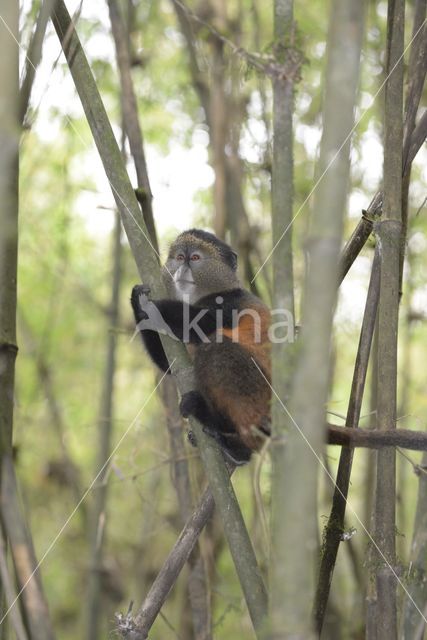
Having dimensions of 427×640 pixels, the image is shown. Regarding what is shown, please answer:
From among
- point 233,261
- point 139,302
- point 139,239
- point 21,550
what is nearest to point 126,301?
point 233,261

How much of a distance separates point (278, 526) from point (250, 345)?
2.11 meters

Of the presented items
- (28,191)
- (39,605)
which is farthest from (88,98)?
(28,191)

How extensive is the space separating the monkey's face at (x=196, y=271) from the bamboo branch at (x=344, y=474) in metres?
1.66

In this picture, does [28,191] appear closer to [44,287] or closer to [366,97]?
[44,287]

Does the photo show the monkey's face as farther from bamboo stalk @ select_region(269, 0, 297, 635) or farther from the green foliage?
bamboo stalk @ select_region(269, 0, 297, 635)

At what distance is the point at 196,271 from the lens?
441 cm

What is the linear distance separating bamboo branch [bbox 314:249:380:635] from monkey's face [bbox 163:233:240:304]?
166 cm

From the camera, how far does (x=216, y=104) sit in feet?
18.0

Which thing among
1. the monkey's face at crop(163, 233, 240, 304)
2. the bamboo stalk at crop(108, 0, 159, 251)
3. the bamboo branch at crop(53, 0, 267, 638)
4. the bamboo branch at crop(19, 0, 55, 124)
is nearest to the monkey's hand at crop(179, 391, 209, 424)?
the bamboo branch at crop(53, 0, 267, 638)

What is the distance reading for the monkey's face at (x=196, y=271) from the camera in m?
4.37

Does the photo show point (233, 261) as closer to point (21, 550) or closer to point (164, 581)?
point (164, 581)

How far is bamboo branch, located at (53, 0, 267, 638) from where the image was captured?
236 centimetres

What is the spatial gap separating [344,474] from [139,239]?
1100mm

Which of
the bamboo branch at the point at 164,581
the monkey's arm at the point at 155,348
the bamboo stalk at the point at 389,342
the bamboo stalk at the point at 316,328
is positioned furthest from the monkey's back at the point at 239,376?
the bamboo stalk at the point at 316,328
